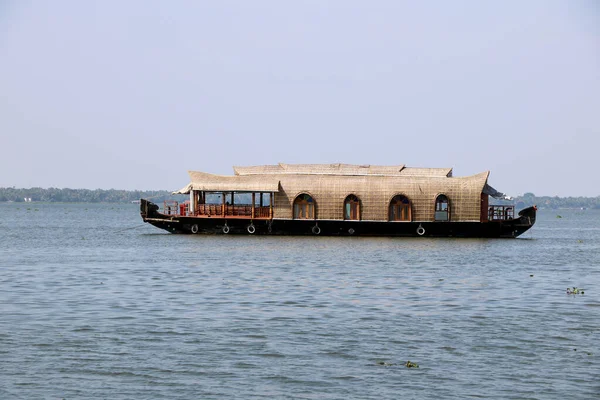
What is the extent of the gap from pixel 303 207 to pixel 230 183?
17.9 feet

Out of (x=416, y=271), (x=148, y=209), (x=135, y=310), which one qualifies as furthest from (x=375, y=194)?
(x=135, y=310)

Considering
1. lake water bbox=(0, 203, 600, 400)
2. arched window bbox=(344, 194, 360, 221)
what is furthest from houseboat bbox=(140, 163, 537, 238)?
lake water bbox=(0, 203, 600, 400)

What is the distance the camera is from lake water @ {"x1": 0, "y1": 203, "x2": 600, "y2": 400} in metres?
17.6

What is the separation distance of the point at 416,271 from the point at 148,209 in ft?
93.6

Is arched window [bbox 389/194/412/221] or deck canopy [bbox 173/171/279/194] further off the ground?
deck canopy [bbox 173/171/279/194]

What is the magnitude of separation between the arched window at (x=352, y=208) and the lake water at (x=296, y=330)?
53.4 ft

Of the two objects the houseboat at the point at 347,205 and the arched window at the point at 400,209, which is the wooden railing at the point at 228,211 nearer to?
the houseboat at the point at 347,205

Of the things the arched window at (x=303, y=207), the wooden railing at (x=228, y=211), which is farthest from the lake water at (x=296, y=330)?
the wooden railing at (x=228, y=211)

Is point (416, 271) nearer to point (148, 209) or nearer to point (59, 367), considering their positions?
point (59, 367)

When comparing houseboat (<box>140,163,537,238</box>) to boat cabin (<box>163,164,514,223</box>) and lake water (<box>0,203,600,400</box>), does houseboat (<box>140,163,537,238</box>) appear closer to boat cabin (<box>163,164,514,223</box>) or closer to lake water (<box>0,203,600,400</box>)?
boat cabin (<box>163,164,514,223</box>)

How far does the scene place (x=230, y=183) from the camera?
6391cm

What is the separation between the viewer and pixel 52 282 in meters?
35.3

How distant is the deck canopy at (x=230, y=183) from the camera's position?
63.1 m

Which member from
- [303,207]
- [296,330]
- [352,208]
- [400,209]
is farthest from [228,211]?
[296,330]
